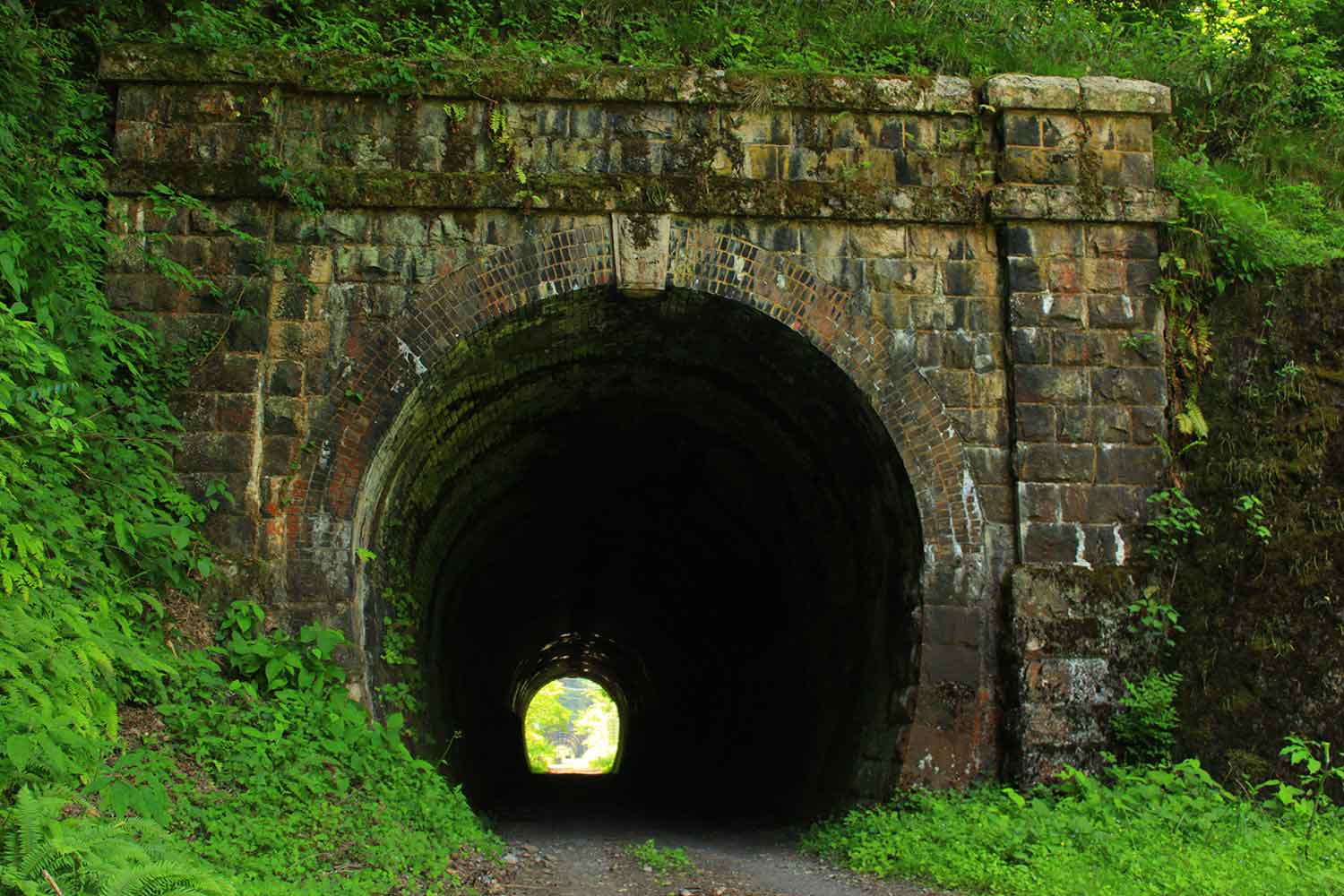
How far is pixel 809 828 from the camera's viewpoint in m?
9.79

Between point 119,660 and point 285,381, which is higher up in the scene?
point 285,381

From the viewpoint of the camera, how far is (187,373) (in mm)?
8617

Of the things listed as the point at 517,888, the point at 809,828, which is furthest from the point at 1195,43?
the point at 517,888

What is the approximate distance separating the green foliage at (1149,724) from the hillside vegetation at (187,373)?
6.99 ft

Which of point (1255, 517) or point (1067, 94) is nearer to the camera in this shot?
point (1255, 517)

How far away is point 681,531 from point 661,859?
6.49 meters

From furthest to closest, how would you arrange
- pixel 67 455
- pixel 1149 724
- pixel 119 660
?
pixel 1149 724
pixel 67 455
pixel 119 660

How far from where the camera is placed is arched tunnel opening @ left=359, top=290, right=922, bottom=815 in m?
9.38

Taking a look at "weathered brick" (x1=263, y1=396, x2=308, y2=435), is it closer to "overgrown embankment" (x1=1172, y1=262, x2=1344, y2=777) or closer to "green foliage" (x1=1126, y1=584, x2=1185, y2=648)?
"green foliage" (x1=1126, y1=584, x2=1185, y2=648)

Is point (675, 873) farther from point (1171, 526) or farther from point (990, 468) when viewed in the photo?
point (1171, 526)

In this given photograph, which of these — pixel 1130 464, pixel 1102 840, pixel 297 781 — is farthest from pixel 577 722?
pixel 1102 840

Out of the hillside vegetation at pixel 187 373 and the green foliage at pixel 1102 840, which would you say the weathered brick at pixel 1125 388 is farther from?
the green foliage at pixel 1102 840

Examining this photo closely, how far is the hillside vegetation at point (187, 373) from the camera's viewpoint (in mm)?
5758

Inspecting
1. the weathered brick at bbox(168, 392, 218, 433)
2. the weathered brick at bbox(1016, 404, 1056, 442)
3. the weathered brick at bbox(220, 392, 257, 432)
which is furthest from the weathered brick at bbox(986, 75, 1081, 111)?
the weathered brick at bbox(168, 392, 218, 433)
